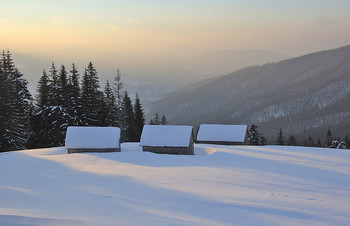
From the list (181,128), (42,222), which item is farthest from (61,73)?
(42,222)

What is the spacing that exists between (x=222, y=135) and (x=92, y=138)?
2109 centimetres

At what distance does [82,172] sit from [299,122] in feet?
580

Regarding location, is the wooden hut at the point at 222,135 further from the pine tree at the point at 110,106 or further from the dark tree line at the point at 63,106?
the dark tree line at the point at 63,106

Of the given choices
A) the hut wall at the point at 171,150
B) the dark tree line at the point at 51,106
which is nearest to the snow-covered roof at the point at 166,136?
the hut wall at the point at 171,150

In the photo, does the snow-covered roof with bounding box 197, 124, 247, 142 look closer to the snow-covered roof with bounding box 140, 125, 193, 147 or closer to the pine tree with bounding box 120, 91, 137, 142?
the snow-covered roof with bounding box 140, 125, 193, 147

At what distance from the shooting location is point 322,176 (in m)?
19.7

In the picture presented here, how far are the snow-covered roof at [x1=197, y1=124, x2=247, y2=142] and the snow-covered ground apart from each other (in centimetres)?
1620

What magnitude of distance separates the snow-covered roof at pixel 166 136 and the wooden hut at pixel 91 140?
339 centimetres

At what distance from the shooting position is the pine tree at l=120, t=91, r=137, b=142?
173 feet

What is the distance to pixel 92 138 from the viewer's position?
30797mm

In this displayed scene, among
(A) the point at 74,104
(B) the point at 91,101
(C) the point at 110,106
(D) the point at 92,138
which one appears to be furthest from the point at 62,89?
(D) the point at 92,138

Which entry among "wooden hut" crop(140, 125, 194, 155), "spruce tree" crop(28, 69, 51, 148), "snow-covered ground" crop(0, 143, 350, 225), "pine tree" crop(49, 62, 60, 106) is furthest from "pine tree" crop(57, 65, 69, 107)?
"wooden hut" crop(140, 125, 194, 155)

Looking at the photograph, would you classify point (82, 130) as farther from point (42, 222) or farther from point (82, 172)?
point (42, 222)

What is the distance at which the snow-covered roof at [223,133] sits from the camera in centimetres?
4341
